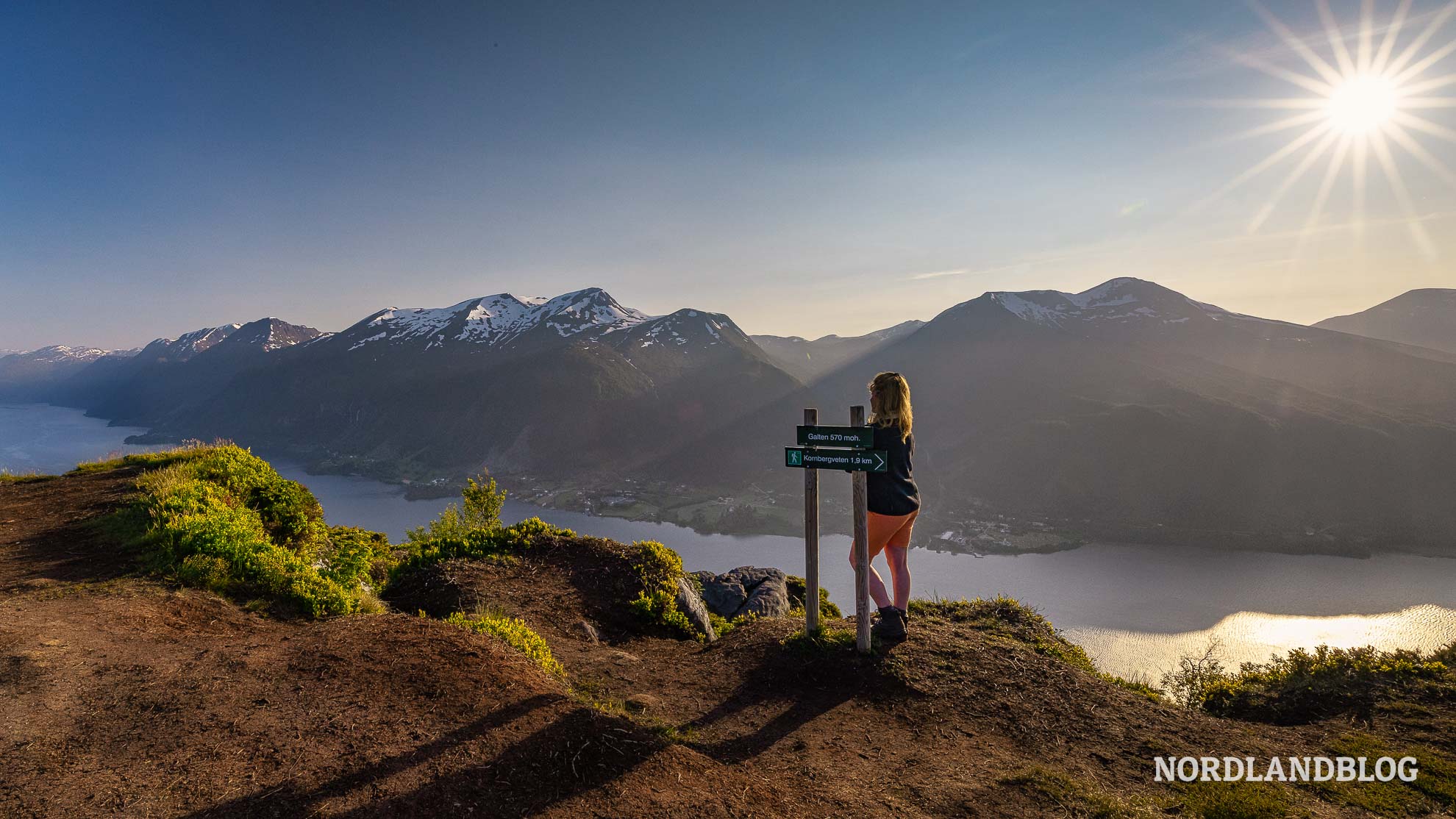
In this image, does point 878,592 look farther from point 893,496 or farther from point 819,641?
point 893,496

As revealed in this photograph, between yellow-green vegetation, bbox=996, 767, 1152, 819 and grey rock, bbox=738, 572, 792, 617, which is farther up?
yellow-green vegetation, bbox=996, 767, 1152, 819

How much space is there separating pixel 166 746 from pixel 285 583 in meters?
4.50

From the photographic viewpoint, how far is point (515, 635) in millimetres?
7883

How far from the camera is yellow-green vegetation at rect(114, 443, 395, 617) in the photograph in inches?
332

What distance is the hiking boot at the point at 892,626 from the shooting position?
886 cm

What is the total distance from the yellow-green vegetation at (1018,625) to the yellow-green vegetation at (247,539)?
1034 cm

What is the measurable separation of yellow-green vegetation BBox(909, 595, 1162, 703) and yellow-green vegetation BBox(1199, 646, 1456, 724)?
1.02 meters

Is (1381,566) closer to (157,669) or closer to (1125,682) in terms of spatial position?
(1125,682)

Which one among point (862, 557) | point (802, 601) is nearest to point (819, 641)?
point (862, 557)

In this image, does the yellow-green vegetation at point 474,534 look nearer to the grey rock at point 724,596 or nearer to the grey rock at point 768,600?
the grey rock at point 724,596

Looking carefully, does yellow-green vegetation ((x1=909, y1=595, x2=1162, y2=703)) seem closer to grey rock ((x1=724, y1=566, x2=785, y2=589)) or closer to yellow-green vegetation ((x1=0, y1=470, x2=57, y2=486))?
grey rock ((x1=724, y1=566, x2=785, y2=589))

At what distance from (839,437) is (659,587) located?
549 cm

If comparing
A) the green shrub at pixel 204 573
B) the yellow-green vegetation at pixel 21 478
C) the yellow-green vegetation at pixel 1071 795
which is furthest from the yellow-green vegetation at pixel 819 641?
the yellow-green vegetation at pixel 21 478

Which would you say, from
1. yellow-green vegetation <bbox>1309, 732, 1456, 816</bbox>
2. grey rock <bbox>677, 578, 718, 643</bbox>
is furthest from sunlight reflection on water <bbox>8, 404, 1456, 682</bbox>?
yellow-green vegetation <bbox>1309, 732, 1456, 816</bbox>
